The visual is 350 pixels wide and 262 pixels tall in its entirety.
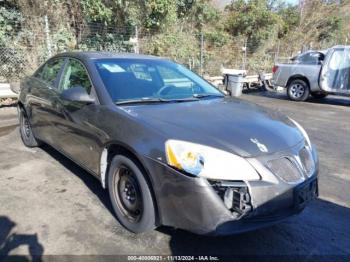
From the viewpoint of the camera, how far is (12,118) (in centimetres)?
785

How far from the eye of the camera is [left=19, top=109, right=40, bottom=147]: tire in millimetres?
5402

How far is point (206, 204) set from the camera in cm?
247

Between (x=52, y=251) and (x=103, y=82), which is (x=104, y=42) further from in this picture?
(x=52, y=251)

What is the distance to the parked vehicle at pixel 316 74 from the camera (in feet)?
34.9

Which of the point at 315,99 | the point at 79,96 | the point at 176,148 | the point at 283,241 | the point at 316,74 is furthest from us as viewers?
the point at 315,99

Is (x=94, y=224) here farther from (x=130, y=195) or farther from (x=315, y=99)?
(x=315, y=99)

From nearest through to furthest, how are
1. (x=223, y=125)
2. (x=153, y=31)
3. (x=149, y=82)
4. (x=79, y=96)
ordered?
(x=223, y=125), (x=79, y=96), (x=149, y=82), (x=153, y=31)

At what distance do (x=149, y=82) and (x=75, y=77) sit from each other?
2.92 ft

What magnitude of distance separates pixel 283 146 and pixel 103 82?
185 cm

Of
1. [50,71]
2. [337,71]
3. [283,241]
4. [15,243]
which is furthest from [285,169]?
[337,71]

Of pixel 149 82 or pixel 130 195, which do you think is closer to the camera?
pixel 130 195

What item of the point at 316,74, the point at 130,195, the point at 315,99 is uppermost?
the point at 316,74

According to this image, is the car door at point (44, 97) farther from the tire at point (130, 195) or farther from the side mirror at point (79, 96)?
the tire at point (130, 195)

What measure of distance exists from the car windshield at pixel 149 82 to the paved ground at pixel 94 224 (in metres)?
1.22
